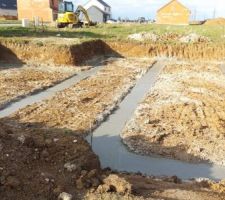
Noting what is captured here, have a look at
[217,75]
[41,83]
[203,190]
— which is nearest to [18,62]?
[41,83]

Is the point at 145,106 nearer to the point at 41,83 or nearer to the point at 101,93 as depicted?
the point at 101,93

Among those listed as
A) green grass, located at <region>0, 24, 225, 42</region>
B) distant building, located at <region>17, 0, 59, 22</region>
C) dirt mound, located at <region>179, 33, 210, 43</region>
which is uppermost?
distant building, located at <region>17, 0, 59, 22</region>

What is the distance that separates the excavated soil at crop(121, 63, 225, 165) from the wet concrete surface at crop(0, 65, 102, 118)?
3.28m

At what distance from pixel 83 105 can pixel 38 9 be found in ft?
121

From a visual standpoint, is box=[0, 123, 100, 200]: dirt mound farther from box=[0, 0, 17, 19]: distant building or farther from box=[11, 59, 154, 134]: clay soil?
box=[0, 0, 17, 19]: distant building

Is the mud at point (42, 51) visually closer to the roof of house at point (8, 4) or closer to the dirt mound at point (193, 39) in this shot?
the dirt mound at point (193, 39)

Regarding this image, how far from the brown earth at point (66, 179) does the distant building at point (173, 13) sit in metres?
41.6

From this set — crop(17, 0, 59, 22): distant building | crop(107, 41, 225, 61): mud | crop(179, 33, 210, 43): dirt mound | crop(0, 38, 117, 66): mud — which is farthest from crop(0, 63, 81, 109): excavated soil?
crop(17, 0, 59, 22): distant building

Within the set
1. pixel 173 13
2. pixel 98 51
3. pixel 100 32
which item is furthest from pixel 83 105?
pixel 173 13

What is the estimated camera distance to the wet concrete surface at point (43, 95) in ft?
37.2

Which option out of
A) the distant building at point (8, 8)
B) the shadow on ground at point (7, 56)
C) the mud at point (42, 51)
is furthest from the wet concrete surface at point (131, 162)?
the distant building at point (8, 8)

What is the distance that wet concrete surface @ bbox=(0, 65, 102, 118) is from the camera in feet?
37.2

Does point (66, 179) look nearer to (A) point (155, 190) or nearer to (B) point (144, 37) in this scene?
(A) point (155, 190)

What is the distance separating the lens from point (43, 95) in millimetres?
13383
